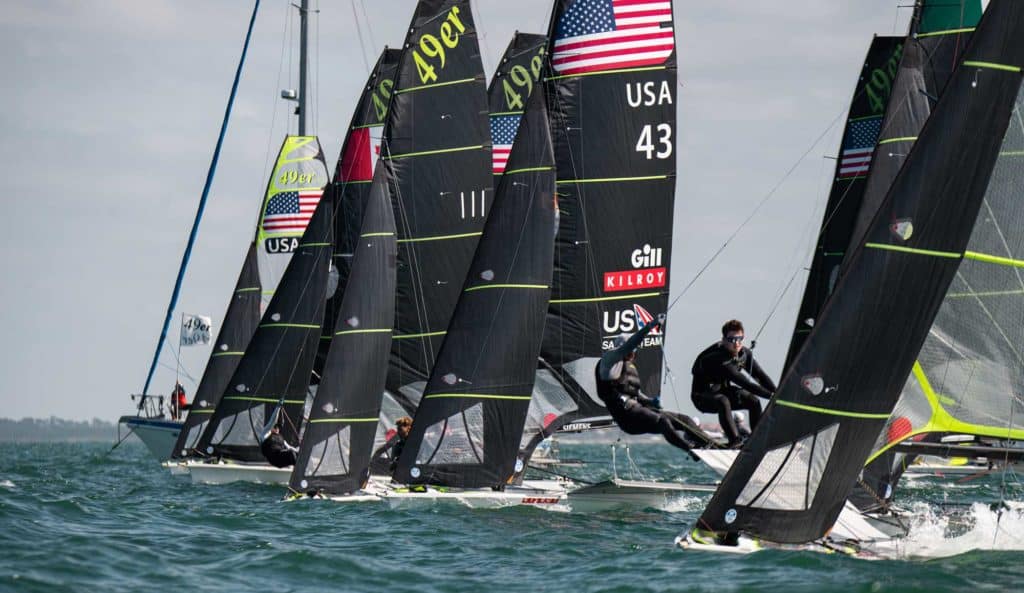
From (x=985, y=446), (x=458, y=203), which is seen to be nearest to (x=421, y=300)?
(x=458, y=203)

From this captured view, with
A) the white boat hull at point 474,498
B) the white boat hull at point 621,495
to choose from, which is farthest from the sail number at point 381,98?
the white boat hull at point 621,495

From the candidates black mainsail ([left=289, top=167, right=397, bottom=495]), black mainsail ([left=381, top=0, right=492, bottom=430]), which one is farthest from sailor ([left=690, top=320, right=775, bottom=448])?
black mainsail ([left=381, top=0, right=492, bottom=430])

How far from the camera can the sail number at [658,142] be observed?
2305 cm

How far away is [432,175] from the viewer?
2589 cm

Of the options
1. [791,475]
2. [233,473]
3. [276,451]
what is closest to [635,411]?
[791,475]

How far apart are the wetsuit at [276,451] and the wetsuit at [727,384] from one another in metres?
11.8

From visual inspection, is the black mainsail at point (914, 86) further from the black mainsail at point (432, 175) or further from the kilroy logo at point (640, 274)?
the black mainsail at point (432, 175)

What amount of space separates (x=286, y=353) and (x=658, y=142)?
10331 mm

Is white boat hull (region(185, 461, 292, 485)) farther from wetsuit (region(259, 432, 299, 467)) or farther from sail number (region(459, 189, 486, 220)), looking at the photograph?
sail number (region(459, 189, 486, 220))

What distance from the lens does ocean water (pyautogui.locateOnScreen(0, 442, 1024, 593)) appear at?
13328mm

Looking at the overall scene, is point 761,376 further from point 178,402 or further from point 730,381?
point 178,402

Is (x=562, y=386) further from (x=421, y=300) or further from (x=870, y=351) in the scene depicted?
(x=870, y=351)

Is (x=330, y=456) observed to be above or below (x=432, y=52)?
below

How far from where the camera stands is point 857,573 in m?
13.3
